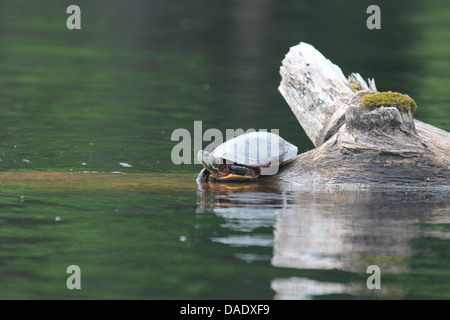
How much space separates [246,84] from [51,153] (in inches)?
328

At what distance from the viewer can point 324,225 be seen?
289 inches

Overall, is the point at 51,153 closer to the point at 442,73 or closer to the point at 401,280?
the point at 401,280

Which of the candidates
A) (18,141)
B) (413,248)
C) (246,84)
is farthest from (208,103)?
(413,248)

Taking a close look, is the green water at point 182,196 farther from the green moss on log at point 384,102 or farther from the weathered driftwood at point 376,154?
the green moss on log at point 384,102

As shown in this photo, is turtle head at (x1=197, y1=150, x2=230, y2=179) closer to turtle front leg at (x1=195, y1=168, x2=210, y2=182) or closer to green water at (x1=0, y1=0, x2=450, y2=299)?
turtle front leg at (x1=195, y1=168, x2=210, y2=182)

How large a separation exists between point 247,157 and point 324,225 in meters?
1.76

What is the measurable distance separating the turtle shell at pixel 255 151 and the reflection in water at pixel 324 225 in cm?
34

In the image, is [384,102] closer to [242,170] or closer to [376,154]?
[376,154]

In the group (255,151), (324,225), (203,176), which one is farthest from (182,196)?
(324,225)

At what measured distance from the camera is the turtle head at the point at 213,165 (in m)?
8.89

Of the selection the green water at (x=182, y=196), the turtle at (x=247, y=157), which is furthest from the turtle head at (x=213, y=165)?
the green water at (x=182, y=196)

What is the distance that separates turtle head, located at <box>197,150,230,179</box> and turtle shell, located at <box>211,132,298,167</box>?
0.07 meters

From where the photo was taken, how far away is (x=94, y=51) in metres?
23.5

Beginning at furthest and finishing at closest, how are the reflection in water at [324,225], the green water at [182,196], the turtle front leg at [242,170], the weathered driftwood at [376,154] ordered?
the turtle front leg at [242,170] → the weathered driftwood at [376,154] → the reflection in water at [324,225] → the green water at [182,196]
